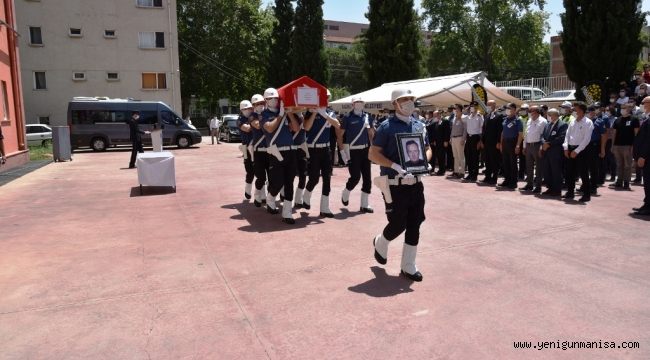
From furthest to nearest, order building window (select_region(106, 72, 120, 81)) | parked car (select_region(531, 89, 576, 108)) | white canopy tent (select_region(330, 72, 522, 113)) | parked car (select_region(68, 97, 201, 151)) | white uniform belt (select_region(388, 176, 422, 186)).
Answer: building window (select_region(106, 72, 120, 81))
parked car (select_region(68, 97, 201, 151))
parked car (select_region(531, 89, 576, 108))
white canopy tent (select_region(330, 72, 522, 113))
white uniform belt (select_region(388, 176, 422, 186))

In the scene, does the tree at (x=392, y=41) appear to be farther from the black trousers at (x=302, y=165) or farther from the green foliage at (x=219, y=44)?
the black trousers at (x=302, y=165)

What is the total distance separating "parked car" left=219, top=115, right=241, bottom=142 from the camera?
3041 cm

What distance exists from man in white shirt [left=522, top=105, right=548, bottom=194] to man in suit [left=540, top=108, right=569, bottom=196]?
23 centimetres

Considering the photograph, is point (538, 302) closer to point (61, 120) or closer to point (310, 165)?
point (310, 165)

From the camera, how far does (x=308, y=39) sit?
37938 mm

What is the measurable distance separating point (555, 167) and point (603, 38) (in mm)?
10218

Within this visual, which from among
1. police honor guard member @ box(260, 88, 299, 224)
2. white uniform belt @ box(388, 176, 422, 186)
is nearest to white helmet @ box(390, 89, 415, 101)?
white uniform belt @ box(388, 176, 422, 186)

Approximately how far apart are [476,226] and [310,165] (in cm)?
280

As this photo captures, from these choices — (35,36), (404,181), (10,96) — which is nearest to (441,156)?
(404,181)

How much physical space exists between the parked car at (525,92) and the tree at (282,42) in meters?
20.3

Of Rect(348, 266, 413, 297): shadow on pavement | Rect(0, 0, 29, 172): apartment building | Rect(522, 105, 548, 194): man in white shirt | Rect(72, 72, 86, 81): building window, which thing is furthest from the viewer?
Rect(72, 72, 86, 81): building window

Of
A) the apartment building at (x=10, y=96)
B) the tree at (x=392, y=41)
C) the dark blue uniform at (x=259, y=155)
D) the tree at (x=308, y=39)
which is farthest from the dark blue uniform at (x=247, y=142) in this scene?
the tree at (x=308, y=39)

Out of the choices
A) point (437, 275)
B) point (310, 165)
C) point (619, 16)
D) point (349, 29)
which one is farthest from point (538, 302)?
point (349, 29)

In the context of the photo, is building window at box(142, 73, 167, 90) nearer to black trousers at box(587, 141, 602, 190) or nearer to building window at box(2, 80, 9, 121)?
building window at box(2, 80, 9, 121)
